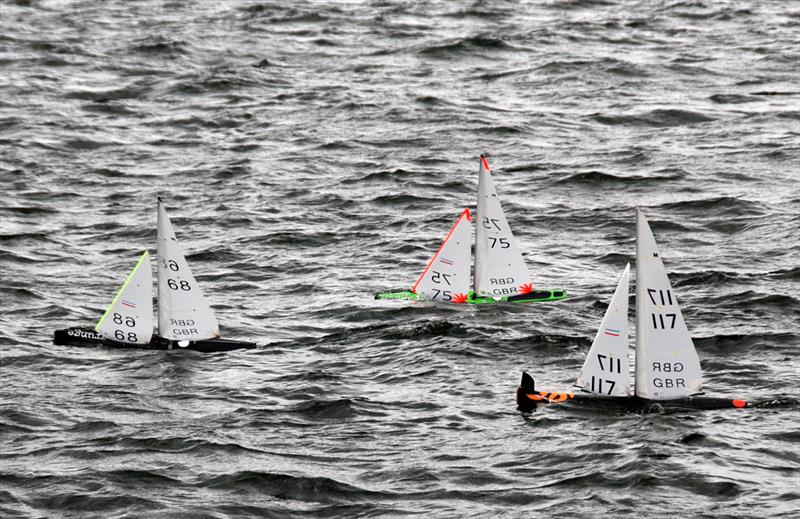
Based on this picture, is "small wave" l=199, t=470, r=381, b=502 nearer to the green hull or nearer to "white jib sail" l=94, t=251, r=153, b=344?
"white jib sail" l=94, t=251, r=153, b=344

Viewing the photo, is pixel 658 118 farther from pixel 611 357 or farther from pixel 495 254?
pixel 611 357

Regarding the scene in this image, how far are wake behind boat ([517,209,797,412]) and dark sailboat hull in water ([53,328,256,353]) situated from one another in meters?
15.4

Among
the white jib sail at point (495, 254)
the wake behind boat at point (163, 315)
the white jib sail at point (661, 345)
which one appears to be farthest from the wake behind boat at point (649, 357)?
the wake behind boat at point (163, 315)

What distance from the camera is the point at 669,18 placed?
123125 millimetres

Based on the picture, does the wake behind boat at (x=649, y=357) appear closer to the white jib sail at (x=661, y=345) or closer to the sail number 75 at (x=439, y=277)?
the white jib sail at (x=661, y=345)

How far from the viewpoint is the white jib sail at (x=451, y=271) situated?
65938mm

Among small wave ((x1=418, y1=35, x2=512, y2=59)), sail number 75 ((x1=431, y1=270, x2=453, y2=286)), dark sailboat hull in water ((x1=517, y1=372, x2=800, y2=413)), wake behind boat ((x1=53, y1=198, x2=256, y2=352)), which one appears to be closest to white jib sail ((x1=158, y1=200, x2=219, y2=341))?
wake behind boat ((x1=53, y1=198, x2=256, y2=352))

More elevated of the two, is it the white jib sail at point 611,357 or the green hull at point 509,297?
the green hull at point 509,297

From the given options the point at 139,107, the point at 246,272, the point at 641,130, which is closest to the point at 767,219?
the point at 641,130

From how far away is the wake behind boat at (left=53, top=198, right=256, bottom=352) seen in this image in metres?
60.1

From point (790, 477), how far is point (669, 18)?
79.1 m

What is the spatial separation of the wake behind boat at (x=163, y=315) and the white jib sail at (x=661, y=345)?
17063mm

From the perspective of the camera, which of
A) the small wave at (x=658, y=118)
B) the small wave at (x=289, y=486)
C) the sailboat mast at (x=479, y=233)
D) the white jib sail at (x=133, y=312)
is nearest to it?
the small wave at (x=289, y=486)

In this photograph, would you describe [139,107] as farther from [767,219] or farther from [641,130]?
[767,219]
